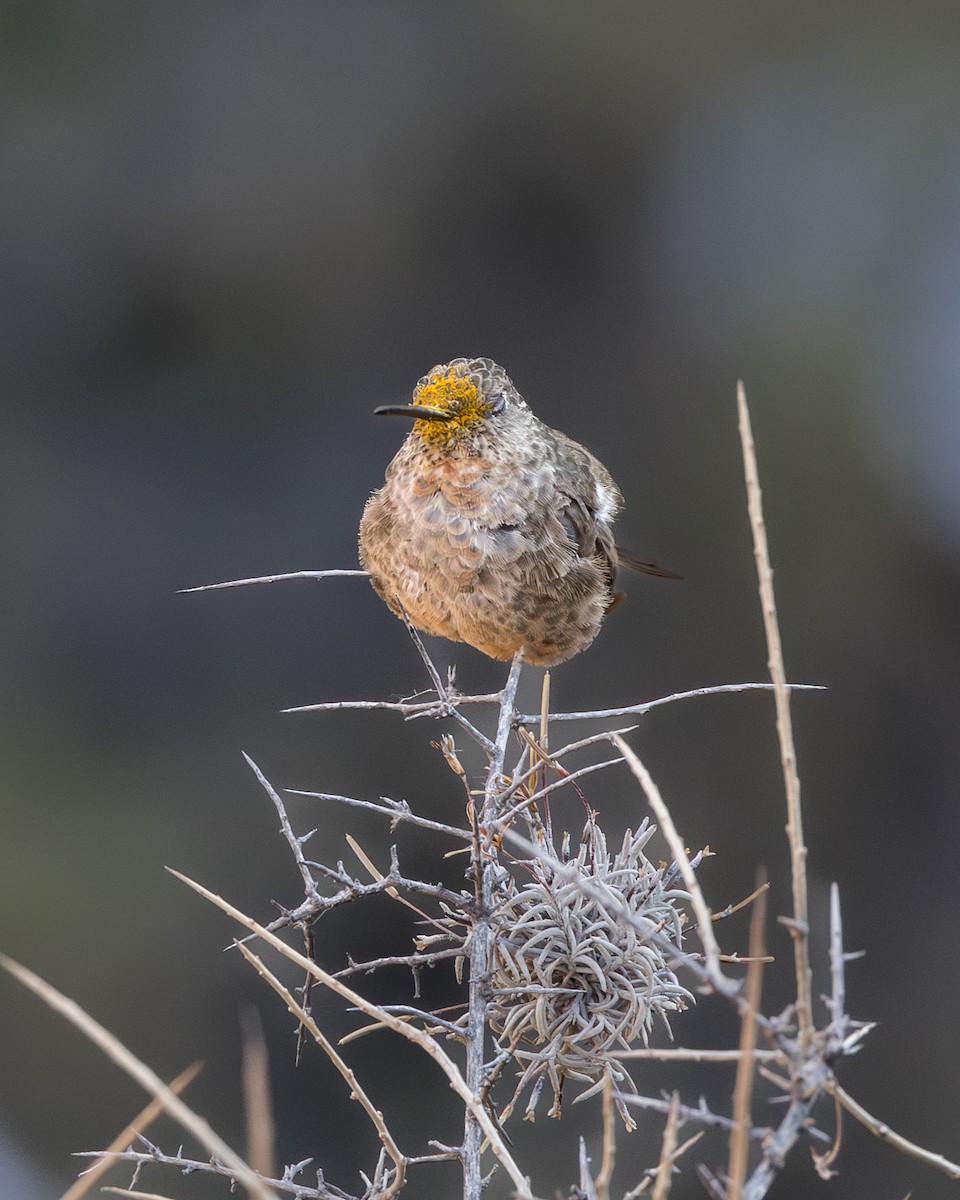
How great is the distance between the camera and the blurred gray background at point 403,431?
22.7ft

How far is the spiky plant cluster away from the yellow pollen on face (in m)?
0.63

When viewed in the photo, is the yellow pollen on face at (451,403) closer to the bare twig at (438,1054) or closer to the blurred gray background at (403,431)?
the bare twig at (438,1054)

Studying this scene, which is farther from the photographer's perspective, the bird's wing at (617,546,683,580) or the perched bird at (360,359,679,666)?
the bird's wing at (617,546,683,580)

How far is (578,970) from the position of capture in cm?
160

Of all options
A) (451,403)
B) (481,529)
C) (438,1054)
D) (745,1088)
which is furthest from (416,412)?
(745,1088)

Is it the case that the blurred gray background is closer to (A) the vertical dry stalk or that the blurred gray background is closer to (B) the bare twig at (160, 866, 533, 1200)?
(A) the vertical dry stalk

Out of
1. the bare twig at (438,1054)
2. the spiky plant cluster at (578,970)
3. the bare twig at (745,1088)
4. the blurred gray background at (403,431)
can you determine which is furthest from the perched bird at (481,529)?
the blurred gray background at (403,431)

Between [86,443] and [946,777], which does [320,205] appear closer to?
[86,443]

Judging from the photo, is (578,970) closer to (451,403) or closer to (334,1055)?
(334,1055)

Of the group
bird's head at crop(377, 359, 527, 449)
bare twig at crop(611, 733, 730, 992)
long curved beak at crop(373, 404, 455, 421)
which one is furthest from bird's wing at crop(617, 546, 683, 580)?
bare twig at crop(611, 733, 730, 992)

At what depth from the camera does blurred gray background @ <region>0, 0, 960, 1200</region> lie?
273 inches

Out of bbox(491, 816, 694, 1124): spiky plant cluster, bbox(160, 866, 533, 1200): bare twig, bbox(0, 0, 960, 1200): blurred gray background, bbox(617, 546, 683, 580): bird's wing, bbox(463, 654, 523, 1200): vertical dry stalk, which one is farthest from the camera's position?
bbox(0, 0, 960, 1200): blurred gray background

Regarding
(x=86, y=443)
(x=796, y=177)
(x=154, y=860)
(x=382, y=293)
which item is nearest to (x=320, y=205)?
(x=382, y=293)

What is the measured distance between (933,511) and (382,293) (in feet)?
12.0
